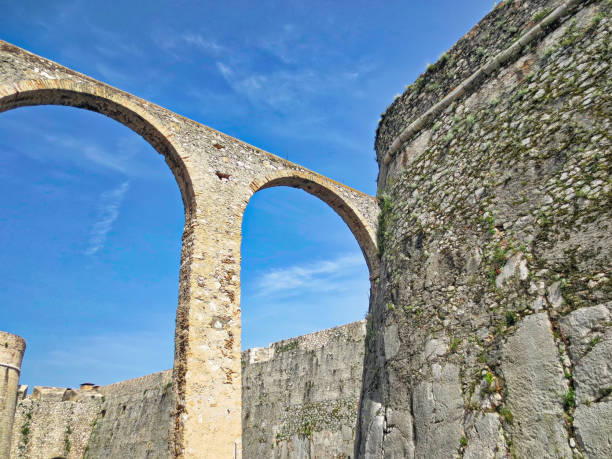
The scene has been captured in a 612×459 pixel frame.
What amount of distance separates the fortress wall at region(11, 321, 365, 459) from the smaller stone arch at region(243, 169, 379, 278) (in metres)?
1.70

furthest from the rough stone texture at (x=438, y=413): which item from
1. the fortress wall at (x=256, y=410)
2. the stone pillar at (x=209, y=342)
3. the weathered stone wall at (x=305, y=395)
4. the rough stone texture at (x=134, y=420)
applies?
the rough stone texture at (x=134, y=420)

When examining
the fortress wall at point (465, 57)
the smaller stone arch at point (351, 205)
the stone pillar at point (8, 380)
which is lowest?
the stone pillar at point (8, 380)

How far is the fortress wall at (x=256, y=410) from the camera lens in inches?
Result: 393

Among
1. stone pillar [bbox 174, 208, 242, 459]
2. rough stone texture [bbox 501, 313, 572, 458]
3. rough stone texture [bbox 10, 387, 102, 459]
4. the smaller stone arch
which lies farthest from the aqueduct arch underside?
rough stone texture [bbox 10, 387, 102, 459]

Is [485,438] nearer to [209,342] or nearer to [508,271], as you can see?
[508,271]

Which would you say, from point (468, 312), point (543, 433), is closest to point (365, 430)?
point (468, 312)

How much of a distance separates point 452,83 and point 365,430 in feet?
11.7

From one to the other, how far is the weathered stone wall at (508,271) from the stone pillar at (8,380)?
409 inches

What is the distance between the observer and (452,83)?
488 centimetres

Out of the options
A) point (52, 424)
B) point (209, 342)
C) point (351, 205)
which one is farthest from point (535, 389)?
point (52, 424)

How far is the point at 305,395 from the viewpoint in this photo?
10.9 meters

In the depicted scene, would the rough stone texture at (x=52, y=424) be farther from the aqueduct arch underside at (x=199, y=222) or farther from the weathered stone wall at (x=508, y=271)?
the weathered stone wall at (x=508, y=271)

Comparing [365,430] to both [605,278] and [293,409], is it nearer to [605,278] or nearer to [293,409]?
[605,278]

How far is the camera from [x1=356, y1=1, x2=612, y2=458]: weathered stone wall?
287 cm
